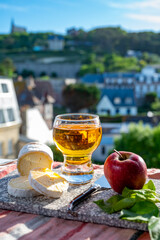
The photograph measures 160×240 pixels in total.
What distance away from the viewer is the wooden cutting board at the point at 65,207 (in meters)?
0.96

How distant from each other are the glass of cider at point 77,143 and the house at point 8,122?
12.4m

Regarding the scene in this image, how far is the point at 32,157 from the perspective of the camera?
1.36m

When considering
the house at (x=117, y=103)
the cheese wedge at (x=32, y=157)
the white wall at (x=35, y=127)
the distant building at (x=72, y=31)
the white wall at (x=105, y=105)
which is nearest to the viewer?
the cheese wedge at (x=32, y=157)

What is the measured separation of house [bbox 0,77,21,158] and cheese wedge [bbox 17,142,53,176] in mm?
12401

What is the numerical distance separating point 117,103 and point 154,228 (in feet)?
112

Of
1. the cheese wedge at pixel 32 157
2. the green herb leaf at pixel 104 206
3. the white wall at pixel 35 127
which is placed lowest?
the white wall at pixel 35 127

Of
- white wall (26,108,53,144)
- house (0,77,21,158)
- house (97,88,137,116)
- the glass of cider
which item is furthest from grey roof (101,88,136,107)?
the glass of cider

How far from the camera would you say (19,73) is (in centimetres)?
5994

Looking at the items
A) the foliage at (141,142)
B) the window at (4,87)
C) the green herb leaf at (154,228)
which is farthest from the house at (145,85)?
the green herb leaf at (154,228)

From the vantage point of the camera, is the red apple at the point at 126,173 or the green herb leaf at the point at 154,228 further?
the red apple at the point at 126,173

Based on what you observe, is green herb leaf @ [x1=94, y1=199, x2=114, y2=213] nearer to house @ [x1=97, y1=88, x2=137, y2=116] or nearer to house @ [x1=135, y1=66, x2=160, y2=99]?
house @ [x1=97, y1=88, x2=137, y2=116]

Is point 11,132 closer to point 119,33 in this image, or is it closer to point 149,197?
point 149,197

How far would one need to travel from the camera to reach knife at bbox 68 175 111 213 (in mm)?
1031

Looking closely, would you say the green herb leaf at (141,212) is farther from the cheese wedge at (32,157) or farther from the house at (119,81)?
the house at (119,81)
